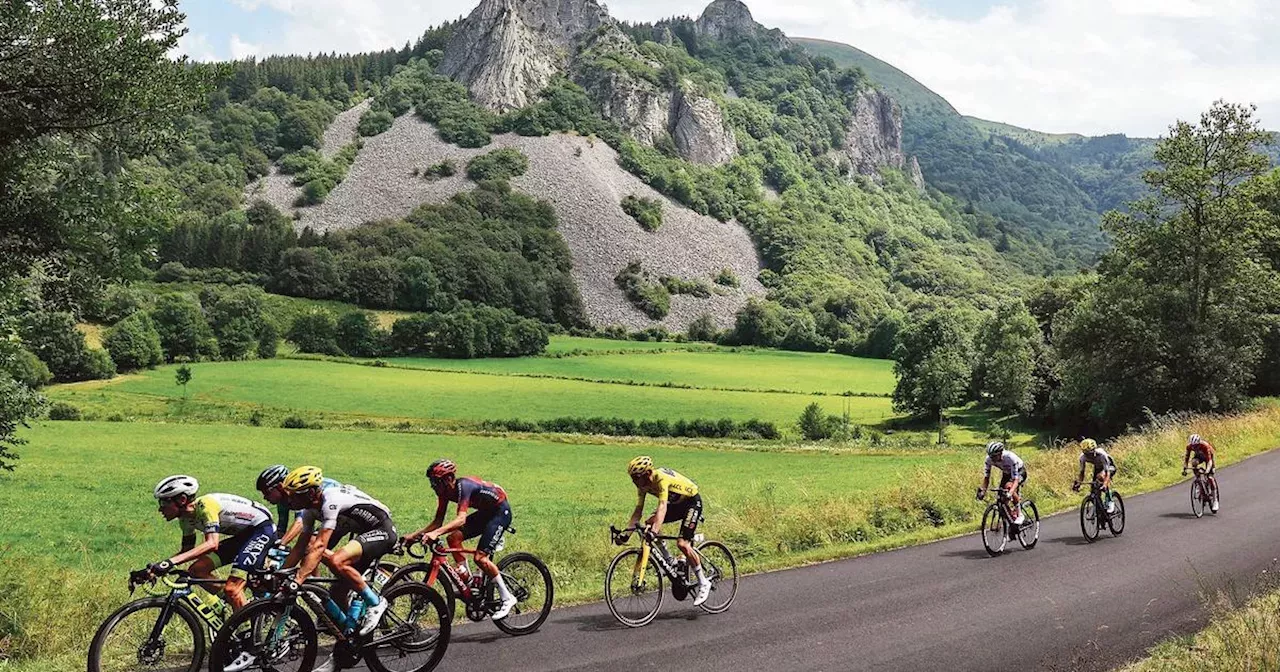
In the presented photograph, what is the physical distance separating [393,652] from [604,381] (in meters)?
78.2

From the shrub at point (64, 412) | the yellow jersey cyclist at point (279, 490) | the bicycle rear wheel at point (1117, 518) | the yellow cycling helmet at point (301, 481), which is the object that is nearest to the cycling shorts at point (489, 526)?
the yellow jersey cyclist at point (279, 490)

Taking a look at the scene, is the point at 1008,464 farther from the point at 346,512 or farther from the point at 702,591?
the point at 346,512

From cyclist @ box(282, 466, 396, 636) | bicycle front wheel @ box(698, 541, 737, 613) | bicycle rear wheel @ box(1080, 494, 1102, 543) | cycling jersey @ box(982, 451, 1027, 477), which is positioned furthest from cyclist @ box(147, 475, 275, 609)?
bicycle rear wheel @ box(1080, 494, 1102, 543)

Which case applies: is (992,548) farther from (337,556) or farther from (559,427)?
(559,427)

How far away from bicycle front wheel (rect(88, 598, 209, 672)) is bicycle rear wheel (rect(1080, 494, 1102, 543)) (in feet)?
56.7

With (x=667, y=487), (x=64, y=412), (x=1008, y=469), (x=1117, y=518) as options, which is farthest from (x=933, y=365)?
(x=64, y=412)

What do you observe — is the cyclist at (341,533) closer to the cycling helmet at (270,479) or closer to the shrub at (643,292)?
the cycling helmet at (270,479)

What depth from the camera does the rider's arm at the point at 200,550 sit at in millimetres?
9070

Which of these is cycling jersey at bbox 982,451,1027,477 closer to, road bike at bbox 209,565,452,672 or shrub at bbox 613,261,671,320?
road bike at bbox 209,565,452,672

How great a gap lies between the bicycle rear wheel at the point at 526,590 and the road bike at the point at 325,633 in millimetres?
1332

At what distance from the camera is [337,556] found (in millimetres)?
9609

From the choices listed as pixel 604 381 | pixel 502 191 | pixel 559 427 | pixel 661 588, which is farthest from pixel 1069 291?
pixel 502 191

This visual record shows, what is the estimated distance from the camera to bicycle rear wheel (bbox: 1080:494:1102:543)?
59.3 feet

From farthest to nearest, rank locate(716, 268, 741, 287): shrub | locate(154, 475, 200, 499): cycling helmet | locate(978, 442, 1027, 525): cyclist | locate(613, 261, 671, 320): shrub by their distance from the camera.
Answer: locate(716, 268, 741, 287): shrub, locate(613, 261, 671, 320): shrub, locate(978, 442, 1027, 525): cyclist, locate(154, 475, 200, 499): cycling helmet
